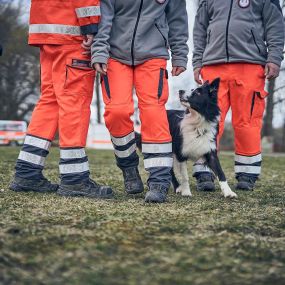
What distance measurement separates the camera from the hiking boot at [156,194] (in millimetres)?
3516

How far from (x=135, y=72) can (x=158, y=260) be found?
2224mm

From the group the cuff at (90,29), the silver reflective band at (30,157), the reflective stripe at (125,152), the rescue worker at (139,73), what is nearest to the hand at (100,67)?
the rescue worker at (139,73)

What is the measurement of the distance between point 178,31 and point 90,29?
0.85 meters

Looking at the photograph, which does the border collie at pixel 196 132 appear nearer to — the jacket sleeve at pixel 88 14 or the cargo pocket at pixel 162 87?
the cargo pocket at pixel 162 87

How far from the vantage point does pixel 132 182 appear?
407cm

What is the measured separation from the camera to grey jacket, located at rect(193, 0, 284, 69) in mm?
4797

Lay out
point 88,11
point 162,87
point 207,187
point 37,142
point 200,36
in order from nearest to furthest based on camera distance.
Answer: point 88,11, point 162,87, point 37,142, point 207,187, point 200,36

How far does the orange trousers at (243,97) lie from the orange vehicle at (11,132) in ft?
91.5

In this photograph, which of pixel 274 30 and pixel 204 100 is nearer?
pixel 204 100

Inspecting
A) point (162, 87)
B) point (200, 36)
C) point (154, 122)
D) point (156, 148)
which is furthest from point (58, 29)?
point (200, 36)

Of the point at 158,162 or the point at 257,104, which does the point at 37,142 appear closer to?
the point at 158,162

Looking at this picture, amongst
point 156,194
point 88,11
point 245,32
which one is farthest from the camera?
point 245,32

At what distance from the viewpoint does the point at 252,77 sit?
481cm

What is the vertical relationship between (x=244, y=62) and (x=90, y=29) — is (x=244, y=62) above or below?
below
